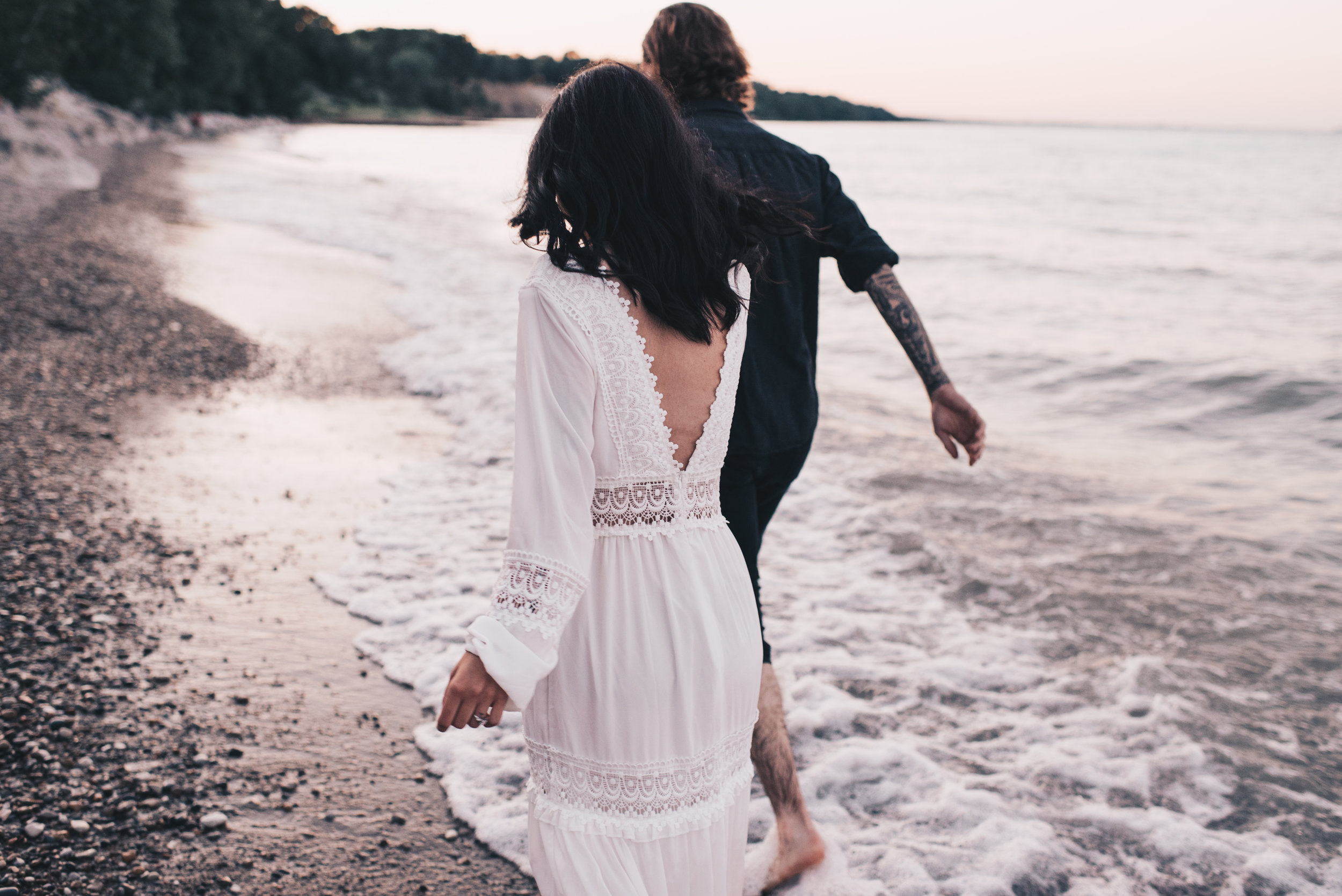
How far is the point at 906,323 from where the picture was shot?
266cm

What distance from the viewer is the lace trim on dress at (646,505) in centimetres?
166

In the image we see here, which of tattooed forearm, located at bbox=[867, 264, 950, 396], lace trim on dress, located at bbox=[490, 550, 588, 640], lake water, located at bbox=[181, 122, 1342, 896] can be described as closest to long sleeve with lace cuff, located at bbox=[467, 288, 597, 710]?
lace trim on dress, located at bbox=[490, 550, 588, 640]

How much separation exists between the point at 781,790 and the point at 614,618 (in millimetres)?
1286

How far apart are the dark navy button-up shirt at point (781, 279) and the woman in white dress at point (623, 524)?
0.48 metres

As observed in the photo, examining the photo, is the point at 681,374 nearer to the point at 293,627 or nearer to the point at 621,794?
the point at 621,794

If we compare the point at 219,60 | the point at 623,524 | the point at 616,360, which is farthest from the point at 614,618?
the point at 219,60

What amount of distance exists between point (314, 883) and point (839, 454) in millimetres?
5449

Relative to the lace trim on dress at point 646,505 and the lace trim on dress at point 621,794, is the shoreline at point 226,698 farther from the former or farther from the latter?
the lace trim on dress at point 646,505

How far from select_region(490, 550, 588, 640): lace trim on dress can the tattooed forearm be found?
1466mm

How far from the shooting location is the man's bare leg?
253 centimetres

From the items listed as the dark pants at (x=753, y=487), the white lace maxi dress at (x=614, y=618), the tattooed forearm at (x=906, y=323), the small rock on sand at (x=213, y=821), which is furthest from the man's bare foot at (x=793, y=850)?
the small rock on sand at (x=213, y=821)

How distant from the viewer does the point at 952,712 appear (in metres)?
3.86

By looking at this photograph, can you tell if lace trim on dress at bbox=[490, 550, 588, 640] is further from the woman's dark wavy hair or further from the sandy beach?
the sandy beach

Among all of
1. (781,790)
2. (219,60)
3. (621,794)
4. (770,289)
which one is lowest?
(781,790)
